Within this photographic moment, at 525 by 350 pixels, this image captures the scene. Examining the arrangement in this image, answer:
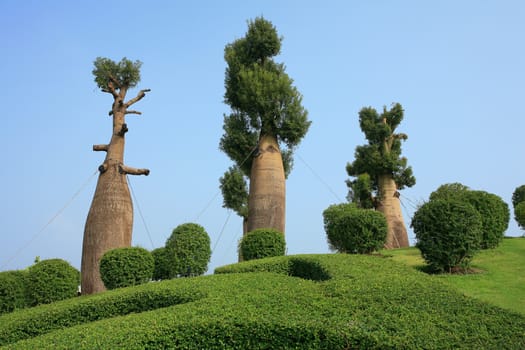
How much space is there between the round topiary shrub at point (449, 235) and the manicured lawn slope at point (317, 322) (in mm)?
3630

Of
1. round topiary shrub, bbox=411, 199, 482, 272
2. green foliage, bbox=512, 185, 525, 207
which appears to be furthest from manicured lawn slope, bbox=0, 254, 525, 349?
green foliage, bbox=512, 185, 525, 207

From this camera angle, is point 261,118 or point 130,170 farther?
point 261,118

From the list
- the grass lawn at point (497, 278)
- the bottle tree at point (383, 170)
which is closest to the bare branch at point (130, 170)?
the grass lawn at point (497, 278)

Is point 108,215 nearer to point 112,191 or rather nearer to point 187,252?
point 112,191

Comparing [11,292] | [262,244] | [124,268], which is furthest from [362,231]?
[11,292]

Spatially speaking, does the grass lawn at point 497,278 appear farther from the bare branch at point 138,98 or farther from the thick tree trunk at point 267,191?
the bare branch at point 138,98

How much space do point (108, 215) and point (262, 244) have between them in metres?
5.59

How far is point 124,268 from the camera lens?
12.1 metres

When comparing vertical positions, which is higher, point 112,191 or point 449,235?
point 112,191

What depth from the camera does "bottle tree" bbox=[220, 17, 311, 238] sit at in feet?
55.9

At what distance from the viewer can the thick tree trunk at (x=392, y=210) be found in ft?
78.4

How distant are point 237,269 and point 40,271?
6.01m

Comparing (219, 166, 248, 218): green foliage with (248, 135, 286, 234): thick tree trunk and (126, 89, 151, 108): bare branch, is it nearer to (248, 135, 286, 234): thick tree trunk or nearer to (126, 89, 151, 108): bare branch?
(248, 135, 286, 234): thick tree trunk

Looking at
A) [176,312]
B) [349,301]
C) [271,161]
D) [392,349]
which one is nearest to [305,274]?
[349,301]
